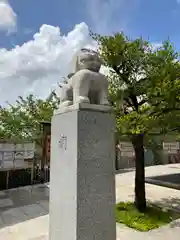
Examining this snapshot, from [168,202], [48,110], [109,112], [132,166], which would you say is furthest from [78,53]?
[132,166]

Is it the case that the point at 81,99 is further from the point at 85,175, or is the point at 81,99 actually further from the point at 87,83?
the point at 85,175

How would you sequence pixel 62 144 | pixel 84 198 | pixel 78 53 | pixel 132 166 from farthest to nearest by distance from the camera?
pixel 132 166 → pixel 78 53 → pixel 62 144 → pixel 84 198

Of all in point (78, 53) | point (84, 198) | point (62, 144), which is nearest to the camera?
point (84, 198)

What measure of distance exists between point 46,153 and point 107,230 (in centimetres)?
628

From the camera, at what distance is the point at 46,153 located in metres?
8.46

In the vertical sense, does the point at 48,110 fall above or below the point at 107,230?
above

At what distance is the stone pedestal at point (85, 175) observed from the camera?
7.66 feet

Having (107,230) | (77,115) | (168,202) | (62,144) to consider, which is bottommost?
(168,202)

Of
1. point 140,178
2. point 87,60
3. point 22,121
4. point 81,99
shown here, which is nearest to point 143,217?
point 140,178

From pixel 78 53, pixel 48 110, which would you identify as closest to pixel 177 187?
pixel 48 110

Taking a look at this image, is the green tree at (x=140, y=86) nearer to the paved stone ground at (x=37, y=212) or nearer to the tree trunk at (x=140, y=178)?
the tree trunk at (x=140, y=178)

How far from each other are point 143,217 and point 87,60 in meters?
3.86

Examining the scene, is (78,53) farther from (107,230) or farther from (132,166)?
(132,166)

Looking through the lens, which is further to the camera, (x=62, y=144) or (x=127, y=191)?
(x=127, y=191)
